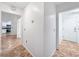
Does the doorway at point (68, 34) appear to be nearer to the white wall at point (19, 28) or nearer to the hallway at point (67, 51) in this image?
the hallway at point (67, 51)

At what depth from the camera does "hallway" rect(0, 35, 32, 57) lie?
208 cm

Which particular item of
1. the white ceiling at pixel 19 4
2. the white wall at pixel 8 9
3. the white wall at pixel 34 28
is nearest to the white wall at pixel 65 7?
the white wall at pixel 34 28

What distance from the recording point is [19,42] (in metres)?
2.16

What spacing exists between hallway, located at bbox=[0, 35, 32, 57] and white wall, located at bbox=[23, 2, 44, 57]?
7.2 inches

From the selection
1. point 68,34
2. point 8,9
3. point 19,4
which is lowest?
point 68,34

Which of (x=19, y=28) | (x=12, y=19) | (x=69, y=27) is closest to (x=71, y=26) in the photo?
(x=69, y=27)

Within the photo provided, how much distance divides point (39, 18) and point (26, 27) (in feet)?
1.54

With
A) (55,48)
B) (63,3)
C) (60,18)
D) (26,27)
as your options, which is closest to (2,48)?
(26,27)

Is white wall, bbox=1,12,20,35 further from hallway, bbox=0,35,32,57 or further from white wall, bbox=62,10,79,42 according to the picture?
white wall, bbox=62,10,79,42

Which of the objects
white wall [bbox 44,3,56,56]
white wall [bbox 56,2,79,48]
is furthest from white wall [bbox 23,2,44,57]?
white wall [bbox 56,2,79,48]

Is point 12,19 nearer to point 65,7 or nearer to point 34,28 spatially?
point 34,28

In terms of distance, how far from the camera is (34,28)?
2.21m

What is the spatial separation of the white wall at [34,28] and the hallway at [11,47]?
0.18 meters

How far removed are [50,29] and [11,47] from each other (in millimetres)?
1055
